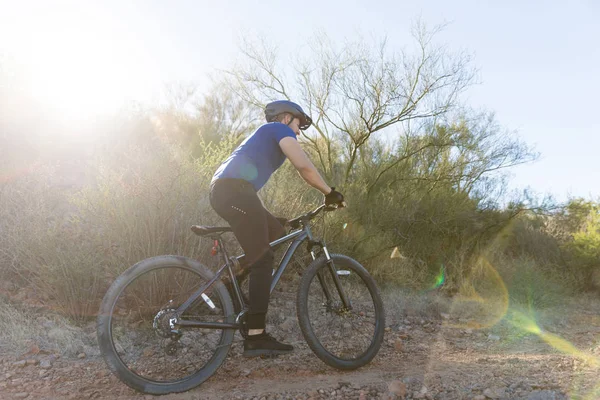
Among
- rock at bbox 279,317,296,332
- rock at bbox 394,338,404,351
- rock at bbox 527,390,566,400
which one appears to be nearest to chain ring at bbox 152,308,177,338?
rock at bbox 279,317,296,332

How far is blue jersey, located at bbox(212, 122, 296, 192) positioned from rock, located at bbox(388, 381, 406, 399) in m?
1.62

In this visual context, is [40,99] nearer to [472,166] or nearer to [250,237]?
[472,166]

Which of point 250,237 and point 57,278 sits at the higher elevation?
point 250,237

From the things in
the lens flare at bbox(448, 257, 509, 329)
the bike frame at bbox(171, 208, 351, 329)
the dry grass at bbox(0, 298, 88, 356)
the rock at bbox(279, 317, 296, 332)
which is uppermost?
the bike frame at bbox(171, 208, 351, 329)

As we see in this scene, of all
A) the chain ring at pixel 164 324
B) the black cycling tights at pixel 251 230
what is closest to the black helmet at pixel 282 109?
the black cycling tights at pixel 251 230

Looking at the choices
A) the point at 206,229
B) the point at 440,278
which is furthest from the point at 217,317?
the point at 440,278

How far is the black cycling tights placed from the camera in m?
3.75

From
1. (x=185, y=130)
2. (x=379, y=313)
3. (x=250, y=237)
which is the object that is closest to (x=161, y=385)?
(x=250, y=237)

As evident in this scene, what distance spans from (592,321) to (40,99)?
13.6m

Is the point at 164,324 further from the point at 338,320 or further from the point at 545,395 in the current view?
the point at 545,395

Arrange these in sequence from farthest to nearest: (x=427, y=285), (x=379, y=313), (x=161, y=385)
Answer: (x=427, y=285)
(x=379, y=313)
(x=161, y=385)

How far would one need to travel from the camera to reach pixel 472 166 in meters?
13.6

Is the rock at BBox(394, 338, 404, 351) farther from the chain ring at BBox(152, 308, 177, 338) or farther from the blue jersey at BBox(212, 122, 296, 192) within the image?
the chain ring at BBox(152, 308, 177, 338)

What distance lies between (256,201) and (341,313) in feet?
3.84
